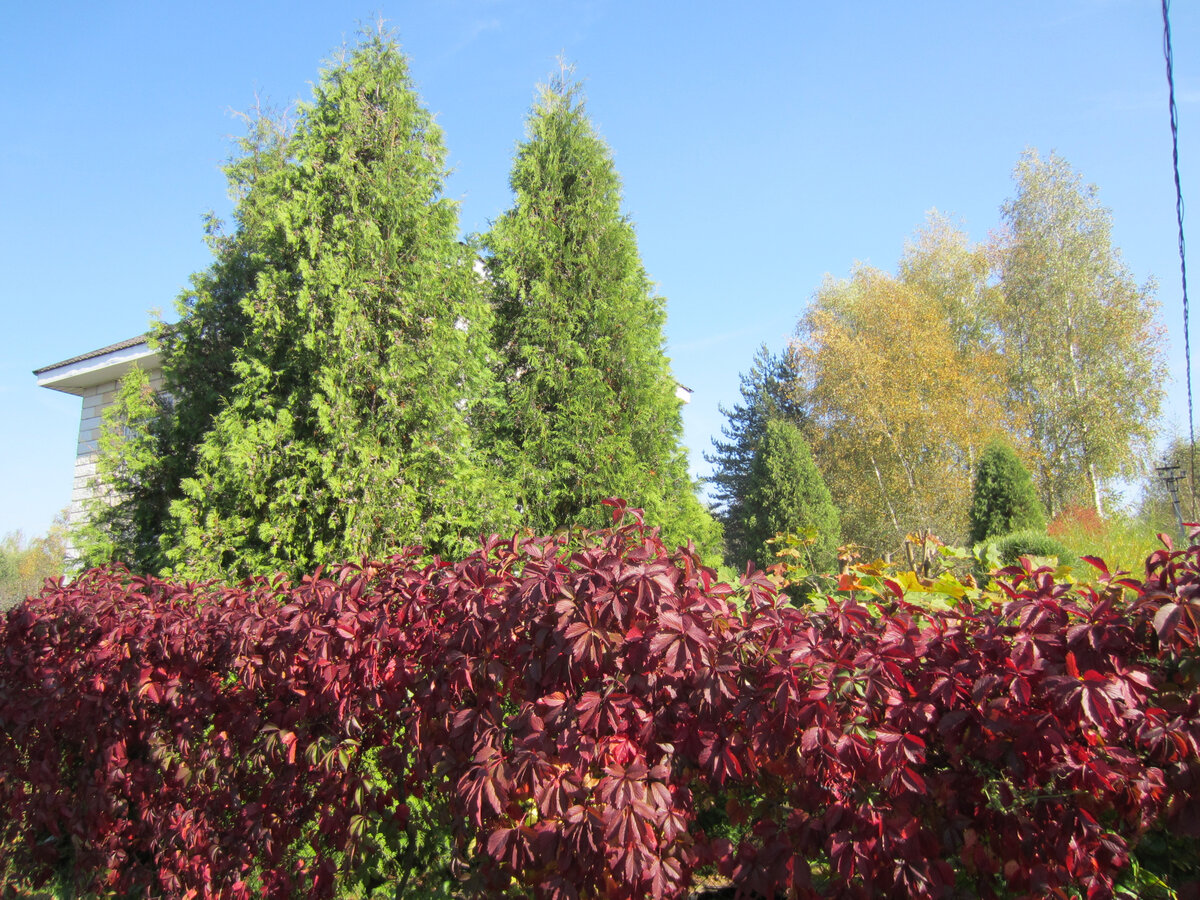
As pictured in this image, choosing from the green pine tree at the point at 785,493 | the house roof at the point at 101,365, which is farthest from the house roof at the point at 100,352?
the green pine tree at the point at 785,493

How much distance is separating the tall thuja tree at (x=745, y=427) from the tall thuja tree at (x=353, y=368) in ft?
70.9

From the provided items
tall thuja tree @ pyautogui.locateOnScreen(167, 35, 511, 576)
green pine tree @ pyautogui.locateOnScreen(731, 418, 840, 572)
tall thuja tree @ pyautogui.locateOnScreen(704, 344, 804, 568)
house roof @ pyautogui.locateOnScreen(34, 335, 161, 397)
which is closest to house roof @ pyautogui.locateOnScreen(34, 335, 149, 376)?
house roof @ pyautogui.locateOnScreen(34, 335, 161, 397)

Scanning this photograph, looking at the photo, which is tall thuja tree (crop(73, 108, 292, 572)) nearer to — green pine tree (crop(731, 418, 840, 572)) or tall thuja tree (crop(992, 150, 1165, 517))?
green pine tree (crop(731, 418, 840, 572))

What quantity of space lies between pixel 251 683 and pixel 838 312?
25.5m

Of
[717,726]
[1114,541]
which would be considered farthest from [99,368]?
[1114,541]

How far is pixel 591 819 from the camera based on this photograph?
1.54 m

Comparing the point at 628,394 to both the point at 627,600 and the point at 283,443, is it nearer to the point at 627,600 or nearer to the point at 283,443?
the point at 283,443

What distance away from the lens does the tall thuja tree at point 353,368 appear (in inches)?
208

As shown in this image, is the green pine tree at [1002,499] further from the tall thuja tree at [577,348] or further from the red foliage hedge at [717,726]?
the red foliage hedge at [717,726]

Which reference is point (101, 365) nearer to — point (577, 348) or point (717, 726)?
point (577, 348)

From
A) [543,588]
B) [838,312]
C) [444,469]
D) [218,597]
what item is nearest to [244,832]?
[218,597]

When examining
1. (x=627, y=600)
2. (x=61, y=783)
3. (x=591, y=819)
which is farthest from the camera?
(x=61, y=783)

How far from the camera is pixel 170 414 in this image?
28.6 feet

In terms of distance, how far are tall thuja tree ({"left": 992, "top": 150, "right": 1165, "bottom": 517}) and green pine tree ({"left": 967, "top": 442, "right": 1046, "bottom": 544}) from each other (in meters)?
8.43
